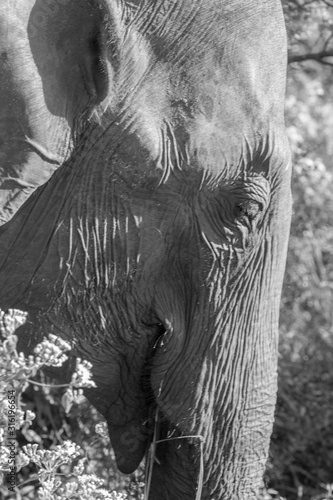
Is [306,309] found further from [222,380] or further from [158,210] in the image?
[158,210]

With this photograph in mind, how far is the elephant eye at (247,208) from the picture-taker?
2.17 m

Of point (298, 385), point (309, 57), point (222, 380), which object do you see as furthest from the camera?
point (298, 385)

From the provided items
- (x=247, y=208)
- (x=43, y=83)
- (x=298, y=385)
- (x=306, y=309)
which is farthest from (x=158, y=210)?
(x=306, y=309)

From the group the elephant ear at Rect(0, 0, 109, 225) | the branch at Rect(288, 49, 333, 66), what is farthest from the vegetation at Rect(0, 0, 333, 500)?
the elephant ear at Rect(0, 0, 109, 225)

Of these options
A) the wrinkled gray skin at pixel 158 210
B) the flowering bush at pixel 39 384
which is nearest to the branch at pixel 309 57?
the wrinkled gray skin at pixel 158 210

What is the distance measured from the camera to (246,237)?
7.24 feet

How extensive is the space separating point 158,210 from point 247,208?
180 millimetres

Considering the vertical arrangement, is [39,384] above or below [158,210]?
below

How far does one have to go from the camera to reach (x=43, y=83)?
1950 mm

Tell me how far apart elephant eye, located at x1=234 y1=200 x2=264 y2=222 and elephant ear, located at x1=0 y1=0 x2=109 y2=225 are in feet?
1.19

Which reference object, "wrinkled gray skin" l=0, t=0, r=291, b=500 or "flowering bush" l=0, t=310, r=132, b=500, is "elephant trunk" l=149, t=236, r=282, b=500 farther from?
"flowering bush" l=0, t=310, r=132, b=500

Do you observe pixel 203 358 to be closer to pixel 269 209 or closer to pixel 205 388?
pixel 205 388

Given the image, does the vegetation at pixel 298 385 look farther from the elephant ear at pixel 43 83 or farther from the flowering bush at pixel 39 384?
the elephant ear at pixel 43 83

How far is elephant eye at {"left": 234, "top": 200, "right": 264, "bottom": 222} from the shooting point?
217 centimetres
